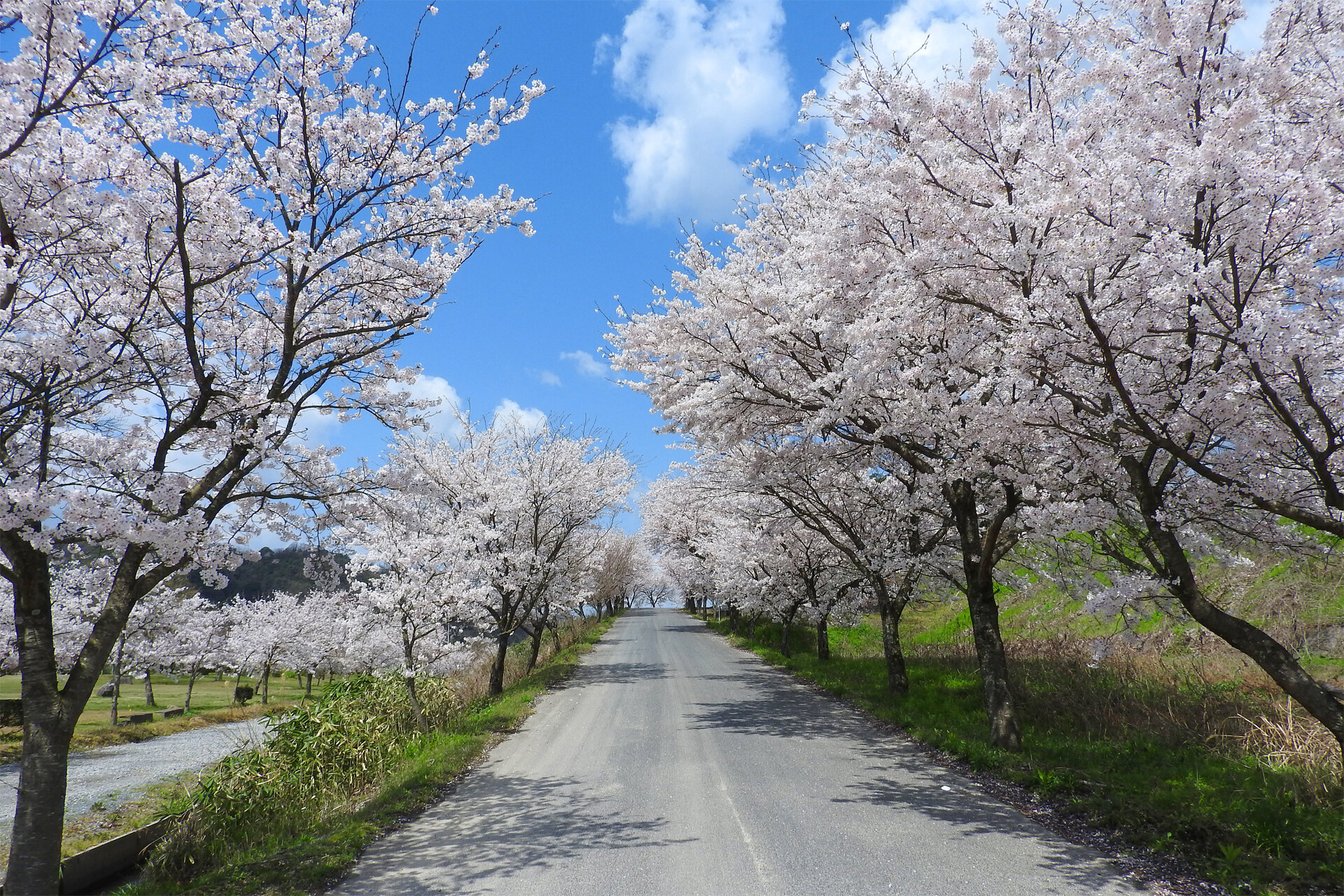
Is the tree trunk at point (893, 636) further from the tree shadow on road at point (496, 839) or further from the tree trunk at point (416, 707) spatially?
the tree trunk at point (416, 707)

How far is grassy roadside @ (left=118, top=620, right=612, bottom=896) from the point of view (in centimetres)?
577

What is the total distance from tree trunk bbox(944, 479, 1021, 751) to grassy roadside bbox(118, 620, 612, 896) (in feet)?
25.5

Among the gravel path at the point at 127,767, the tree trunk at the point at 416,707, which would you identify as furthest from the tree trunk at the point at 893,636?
the gravel path at the point at 127,767

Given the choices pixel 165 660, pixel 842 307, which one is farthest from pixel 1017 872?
pixel 165 660

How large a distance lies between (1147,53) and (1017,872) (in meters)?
7.07

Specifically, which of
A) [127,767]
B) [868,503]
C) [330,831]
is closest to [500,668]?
[127,767]

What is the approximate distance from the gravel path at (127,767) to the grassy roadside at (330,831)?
84.8 inches

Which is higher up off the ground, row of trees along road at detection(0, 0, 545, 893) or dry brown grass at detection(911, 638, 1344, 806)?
row of trees along road at detection(0, 0, 545, 893)

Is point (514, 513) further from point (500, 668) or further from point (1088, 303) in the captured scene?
point (1088, 303)

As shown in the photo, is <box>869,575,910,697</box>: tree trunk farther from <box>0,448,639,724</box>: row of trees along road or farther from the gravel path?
the gravel path

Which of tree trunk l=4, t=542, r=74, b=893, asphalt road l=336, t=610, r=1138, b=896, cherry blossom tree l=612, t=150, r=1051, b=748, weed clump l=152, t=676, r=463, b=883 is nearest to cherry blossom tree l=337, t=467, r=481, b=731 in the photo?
weed clump l=152, t=676, r=463, b=883

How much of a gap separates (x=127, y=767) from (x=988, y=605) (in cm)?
2025

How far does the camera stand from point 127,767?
53.5 feet

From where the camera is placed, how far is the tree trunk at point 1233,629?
5.42m
